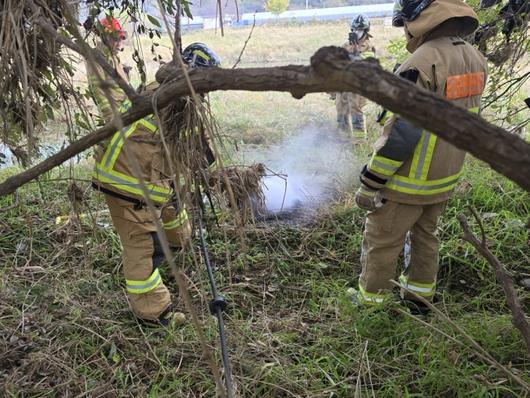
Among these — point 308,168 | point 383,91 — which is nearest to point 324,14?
point 308,168

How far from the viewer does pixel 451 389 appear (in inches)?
84.0

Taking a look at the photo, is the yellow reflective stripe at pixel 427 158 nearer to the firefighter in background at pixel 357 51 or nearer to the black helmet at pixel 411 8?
the black helmet at pixel 411 8

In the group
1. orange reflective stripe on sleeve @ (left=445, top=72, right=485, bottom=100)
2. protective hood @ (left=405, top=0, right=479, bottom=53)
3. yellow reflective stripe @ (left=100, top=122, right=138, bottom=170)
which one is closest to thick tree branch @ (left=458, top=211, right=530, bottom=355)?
orange reflective stripe on sleeve @ (left=445, top=72, right=485, bottom=100)

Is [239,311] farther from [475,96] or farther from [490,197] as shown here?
[490,197]

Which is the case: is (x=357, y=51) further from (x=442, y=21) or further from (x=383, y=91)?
(x=383, y=91)

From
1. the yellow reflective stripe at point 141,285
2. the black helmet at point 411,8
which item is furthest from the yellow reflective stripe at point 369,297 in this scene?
the black helmet at point 411,8

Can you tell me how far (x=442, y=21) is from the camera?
7.39 feet

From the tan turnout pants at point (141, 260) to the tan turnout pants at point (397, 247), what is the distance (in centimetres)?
120

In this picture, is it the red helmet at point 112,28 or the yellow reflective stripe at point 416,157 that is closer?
the red helmet at point 112,28

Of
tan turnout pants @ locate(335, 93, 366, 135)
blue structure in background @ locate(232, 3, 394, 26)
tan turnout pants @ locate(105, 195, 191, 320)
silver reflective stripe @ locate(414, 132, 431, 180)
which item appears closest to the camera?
silver reflective stripe @ locate(414, 132, 431, 180)

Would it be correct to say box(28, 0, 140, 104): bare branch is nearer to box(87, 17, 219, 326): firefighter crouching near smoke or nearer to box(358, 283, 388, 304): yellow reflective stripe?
box(87, 17, 219, 326): firefighter crouching near smoke

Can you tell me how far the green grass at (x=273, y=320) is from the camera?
2.26 meters

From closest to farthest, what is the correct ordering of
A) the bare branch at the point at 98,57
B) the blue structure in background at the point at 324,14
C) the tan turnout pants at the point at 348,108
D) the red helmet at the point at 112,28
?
1. the bare branch at the point at 98,57
2. the red helmet at the point at 112,28
3. the tan turnout pants at the point at 348,108
4. the blue structure in background at the point at 324,14

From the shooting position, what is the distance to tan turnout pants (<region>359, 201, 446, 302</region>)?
8.50ft
